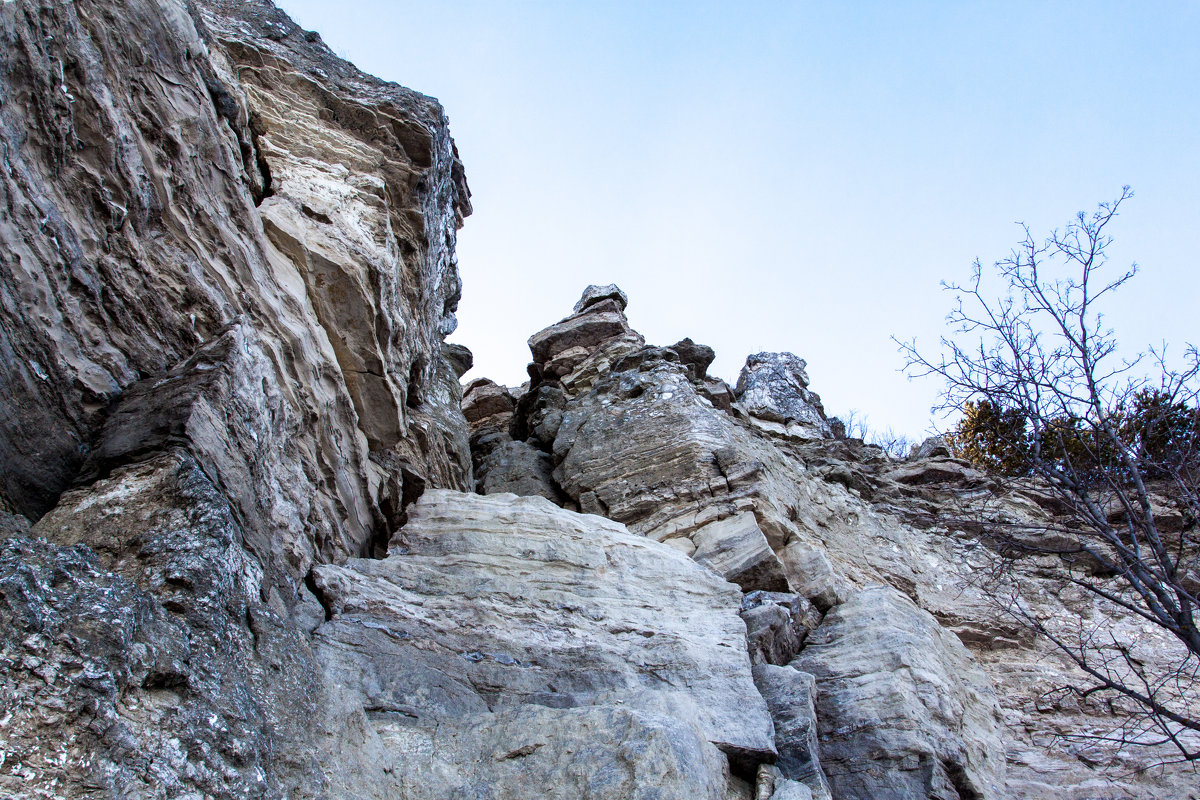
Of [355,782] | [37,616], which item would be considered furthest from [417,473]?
[37,616]

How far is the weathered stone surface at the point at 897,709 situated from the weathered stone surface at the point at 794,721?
0.42 m

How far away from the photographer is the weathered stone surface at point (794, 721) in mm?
7059

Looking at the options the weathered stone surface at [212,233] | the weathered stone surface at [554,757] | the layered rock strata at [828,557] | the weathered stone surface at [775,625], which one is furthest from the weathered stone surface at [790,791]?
the weathered stone surface at [212,233]

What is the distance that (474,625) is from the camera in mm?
7168

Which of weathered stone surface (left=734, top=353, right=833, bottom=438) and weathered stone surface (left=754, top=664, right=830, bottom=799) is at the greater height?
weathered stone surface (left=734, top=353, right=833, bottom=438)

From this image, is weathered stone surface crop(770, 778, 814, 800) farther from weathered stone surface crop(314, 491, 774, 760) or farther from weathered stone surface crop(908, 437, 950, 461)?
weathered stone surface crop(908, 437, 950, 461)

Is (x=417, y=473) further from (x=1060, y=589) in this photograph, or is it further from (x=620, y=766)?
(x=1060, y=589)

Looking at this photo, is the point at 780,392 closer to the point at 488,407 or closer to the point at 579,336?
the point at 579,336

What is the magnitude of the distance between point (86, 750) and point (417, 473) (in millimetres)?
6364

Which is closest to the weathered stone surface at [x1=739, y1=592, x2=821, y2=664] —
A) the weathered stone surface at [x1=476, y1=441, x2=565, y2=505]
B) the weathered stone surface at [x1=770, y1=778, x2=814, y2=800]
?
the weathered stone surface at [x1=770, y1=778, x2=814, y2=800]

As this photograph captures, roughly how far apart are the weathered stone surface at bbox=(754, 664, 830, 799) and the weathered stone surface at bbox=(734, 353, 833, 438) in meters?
12.4

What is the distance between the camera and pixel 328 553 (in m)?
7.73

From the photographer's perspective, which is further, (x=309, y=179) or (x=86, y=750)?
(x=309, y=179)

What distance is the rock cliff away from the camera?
450 cm
